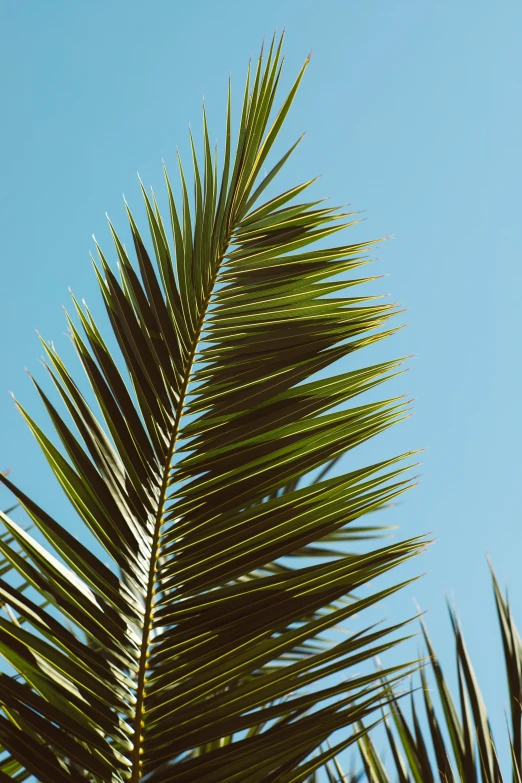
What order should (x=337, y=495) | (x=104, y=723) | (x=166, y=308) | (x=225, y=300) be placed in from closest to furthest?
(x=104, y=723) → (x=337, y=495) → (x=166, y=308) → (x=225, y=300)

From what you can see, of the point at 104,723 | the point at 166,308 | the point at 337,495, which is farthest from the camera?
the point at 166,308

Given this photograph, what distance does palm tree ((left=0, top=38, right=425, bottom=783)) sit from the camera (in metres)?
0.86

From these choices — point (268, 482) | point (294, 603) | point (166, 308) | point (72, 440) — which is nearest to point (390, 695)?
point (294, 603)

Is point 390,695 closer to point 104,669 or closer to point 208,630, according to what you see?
point 208,630

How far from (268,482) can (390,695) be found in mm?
305

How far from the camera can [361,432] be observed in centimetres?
111

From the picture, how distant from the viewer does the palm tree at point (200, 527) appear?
33.8 inches

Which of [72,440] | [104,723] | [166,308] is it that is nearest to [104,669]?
[104,723]

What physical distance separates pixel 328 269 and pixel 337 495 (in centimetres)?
51

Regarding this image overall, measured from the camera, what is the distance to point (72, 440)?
1.05 meters

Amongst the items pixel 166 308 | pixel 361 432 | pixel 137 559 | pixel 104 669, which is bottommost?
pixel 104 669

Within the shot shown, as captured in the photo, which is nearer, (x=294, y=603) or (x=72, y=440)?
(x=294, y=603)

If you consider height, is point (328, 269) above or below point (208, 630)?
above

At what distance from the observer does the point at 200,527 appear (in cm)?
106
